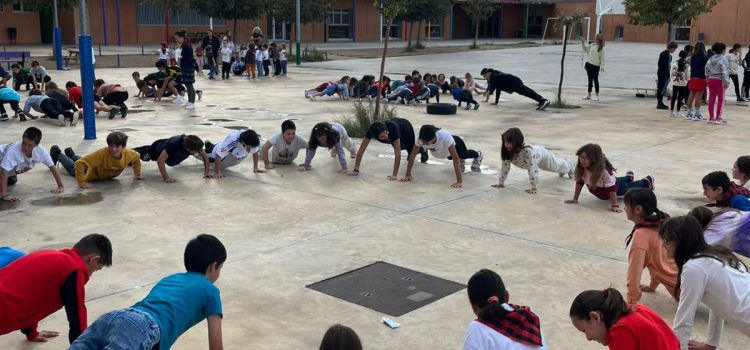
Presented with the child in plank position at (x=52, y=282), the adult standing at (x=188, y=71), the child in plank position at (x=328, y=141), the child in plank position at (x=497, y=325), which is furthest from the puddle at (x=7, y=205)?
the adult standing at (x=188, y=71)

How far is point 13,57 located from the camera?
27406 mm

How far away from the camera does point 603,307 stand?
3471 millimetres

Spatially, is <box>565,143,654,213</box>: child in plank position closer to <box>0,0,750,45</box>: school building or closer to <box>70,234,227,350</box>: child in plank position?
<box>70,234,227,350</box>: child in plank position

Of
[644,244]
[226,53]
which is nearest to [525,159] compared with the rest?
[644,244]

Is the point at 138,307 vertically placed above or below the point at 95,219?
above

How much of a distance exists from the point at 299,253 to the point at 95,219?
8.01 feet

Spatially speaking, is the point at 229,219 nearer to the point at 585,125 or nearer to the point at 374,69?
the point at 585,125

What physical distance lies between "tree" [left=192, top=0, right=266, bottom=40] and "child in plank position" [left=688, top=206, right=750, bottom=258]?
31320 mm

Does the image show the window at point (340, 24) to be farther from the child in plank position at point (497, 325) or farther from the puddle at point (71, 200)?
the child in plank position at point (497, 325)

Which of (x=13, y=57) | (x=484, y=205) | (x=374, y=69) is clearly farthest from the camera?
(x=374, y=69)

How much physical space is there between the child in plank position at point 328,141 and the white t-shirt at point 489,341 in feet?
21.5

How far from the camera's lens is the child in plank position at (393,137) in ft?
31.4

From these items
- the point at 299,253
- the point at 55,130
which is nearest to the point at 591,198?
the point at 299,253

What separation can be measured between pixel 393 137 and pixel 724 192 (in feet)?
14.3
